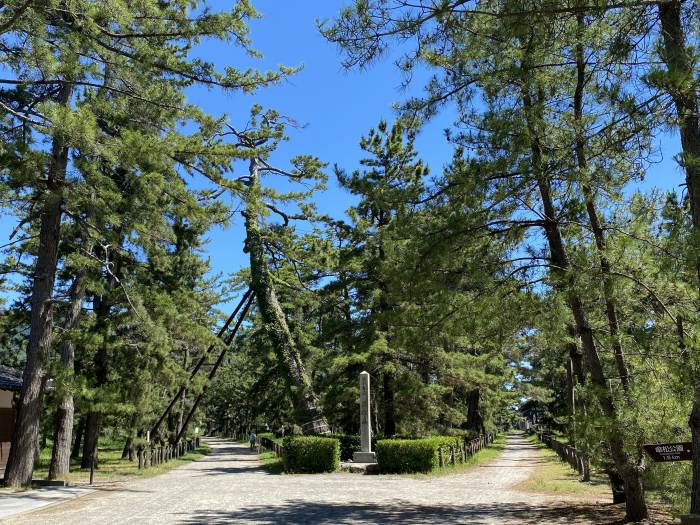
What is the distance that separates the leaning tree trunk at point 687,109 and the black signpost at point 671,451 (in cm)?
55

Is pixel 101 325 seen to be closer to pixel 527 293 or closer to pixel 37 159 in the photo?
pixel 37 159

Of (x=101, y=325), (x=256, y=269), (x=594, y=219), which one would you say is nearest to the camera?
(x=594, y=219)

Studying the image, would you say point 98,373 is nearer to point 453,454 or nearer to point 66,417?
point 66,417

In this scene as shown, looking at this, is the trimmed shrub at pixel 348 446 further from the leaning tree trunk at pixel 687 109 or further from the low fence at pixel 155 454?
the leaning tree trunk at pixel 687 109

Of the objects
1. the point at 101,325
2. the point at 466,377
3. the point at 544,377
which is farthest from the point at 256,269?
the point at 544,377

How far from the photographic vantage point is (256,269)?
21.9 metres

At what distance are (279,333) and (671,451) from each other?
15.7m

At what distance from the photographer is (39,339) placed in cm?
1273

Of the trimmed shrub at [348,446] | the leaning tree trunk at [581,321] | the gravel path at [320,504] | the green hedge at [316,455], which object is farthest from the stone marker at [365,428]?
the leaning tree trunk at [581,321]

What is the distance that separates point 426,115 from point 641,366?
4.75 metres

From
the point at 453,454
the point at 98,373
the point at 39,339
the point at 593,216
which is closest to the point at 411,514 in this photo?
the point at 593,216

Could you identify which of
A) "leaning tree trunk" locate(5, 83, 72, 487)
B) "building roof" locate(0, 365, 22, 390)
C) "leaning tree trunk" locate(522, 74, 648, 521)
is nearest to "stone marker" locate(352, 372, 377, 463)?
"leaning tree trunk" locate(5, 83, 72, 487)

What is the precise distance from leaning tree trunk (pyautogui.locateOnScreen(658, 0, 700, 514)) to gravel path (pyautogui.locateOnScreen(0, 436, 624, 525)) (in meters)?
2.90

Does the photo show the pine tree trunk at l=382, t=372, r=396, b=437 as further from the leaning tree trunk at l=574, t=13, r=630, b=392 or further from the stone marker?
the leaning tree trunk at l=574, t=13, r=630, b=392
